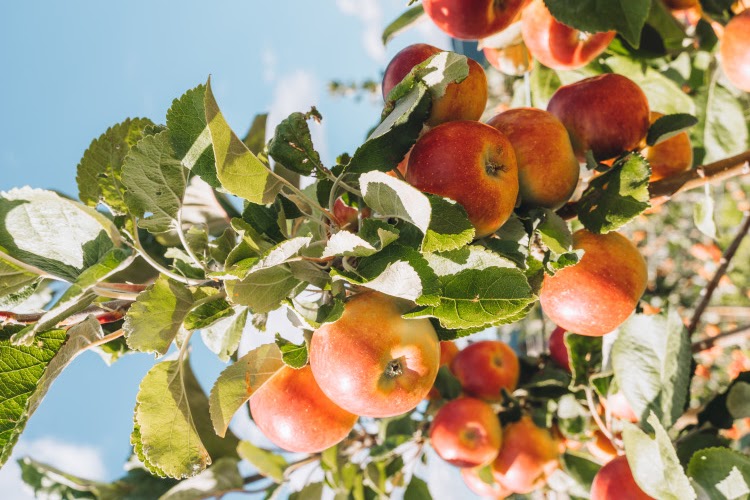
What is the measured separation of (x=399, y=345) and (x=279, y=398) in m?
0.29

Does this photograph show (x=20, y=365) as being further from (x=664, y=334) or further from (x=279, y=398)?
(x=664, y=334)

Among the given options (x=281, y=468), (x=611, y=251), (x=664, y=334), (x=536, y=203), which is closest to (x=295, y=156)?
(x=536, y=203)

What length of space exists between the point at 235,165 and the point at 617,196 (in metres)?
0.61

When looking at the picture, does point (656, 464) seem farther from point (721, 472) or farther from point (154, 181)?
point (154, 181)

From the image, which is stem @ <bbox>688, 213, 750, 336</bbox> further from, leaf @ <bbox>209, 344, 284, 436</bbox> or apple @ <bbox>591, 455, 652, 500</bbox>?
leaf @ <bbox>209, 344, 284, 436</bbox>

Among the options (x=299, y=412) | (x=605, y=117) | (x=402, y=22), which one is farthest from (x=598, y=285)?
(x=402, y=22)

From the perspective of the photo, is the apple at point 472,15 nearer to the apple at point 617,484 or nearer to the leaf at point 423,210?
the leaf at point 423,210

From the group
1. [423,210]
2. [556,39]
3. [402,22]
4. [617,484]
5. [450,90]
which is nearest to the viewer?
[423,210]

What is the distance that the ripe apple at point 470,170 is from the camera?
770 millimetres

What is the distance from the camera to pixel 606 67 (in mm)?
1603

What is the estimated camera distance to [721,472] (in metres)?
1.03

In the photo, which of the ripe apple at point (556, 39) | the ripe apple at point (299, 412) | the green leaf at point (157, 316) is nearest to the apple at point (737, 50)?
the ripe apple at point (556, 39)

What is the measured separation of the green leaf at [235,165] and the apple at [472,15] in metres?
0.63

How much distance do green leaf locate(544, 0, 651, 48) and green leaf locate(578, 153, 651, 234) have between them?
26 centimetres
